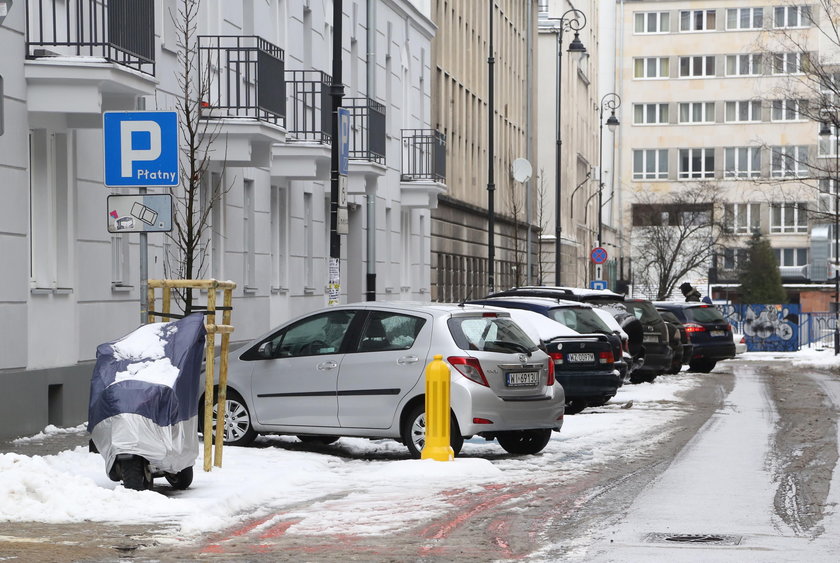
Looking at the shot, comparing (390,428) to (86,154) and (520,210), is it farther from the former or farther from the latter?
(520,210)

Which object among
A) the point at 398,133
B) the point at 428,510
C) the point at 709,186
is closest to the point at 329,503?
the point at 428,510

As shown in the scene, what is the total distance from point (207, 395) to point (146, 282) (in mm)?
1077

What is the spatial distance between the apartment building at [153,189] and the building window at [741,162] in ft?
249

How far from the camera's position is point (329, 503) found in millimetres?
12188

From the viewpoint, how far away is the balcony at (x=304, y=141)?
91.4ft

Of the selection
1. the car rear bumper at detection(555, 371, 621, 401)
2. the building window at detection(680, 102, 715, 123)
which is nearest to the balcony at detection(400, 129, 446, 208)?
the car rear bumper at detection(555, 371, 621, 401)

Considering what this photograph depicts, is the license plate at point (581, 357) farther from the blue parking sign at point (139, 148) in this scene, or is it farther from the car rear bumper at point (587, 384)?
the blue parking sign at point (139, 148)

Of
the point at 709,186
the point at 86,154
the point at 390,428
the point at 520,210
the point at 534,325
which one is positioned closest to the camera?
the point at 390,428

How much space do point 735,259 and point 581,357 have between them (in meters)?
77.1

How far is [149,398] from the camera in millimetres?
11914

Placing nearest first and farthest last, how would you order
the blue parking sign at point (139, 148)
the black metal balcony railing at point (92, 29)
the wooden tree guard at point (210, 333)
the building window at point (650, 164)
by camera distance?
the wooden tree guard at point (210, 333) → the blue parking sign at point (139, 148) → the black metal balcony railing at point (92, 29) → the building window at point (650, 164)

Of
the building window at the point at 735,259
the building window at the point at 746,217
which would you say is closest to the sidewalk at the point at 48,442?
the building window at the point at 735,259

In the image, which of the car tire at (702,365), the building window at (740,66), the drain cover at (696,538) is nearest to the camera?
the drain cover at (696,538)

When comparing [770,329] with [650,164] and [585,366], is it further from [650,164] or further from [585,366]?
[650,164]
